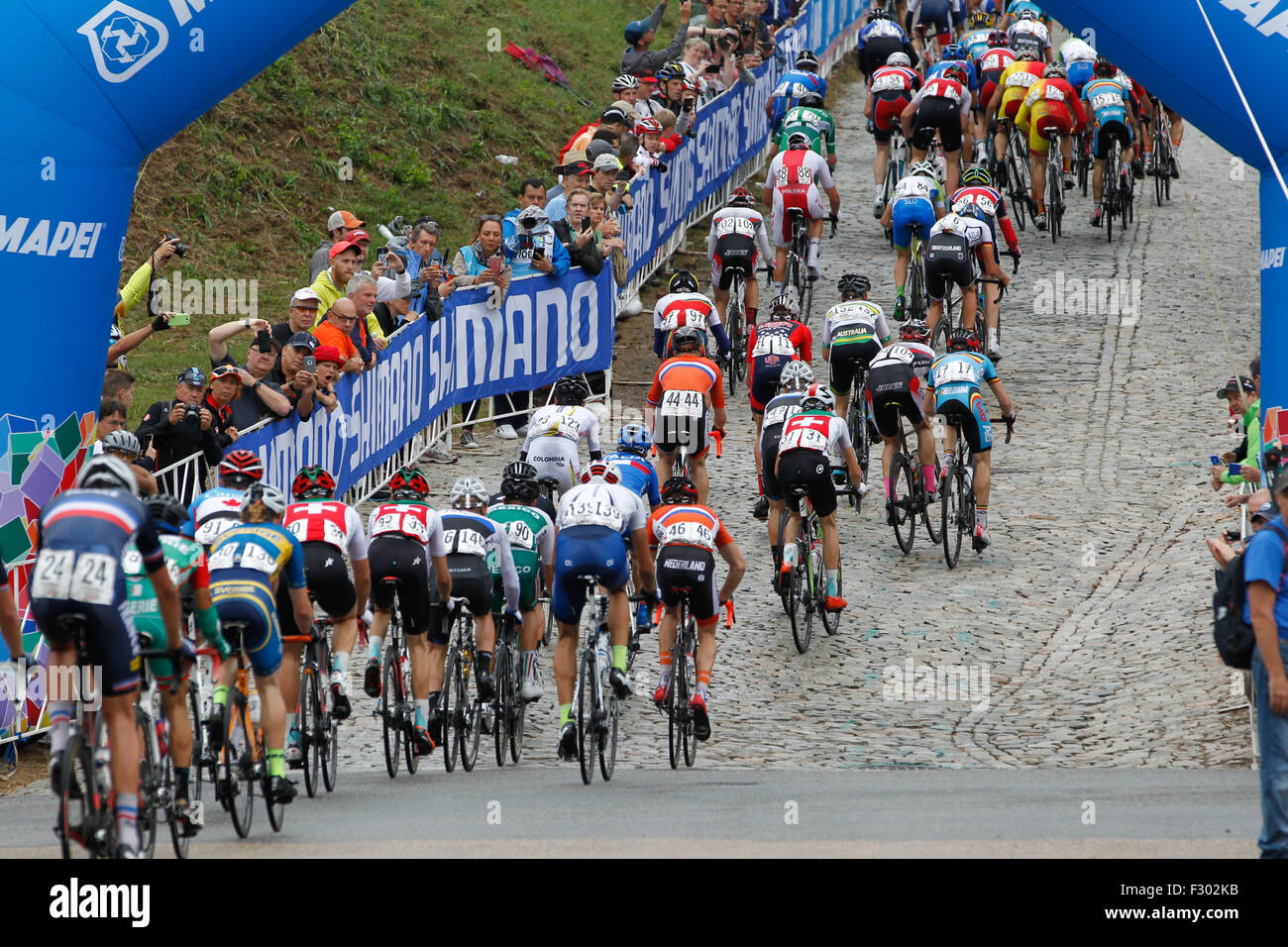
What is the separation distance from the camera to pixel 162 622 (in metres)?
8.25

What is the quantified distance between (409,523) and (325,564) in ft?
2.08

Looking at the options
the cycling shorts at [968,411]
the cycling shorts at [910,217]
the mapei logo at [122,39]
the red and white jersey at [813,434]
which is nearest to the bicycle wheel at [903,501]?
the cycling shorts at [968,411]

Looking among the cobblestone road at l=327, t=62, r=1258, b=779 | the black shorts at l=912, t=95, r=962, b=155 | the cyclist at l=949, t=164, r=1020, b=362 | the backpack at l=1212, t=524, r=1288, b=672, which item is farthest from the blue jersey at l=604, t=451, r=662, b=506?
the black shorts at l=912, t=95, r=962, b=155

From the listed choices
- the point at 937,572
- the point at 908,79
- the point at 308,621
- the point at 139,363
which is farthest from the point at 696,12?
the point at 308,621

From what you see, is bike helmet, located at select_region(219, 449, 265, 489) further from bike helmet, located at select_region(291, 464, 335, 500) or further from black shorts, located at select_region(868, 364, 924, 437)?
black shorts, located at select_region(868, 364, 924, 437)

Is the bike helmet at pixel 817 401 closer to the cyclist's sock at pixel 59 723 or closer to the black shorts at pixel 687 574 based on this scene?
the black shorts at pixel 687 574

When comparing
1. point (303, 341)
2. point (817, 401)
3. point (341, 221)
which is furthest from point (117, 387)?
point (817, 401)

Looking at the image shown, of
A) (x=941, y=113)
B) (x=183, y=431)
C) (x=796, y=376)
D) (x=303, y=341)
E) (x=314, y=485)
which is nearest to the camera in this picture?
(x=314, y=485)

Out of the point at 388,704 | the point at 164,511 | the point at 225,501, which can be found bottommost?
the point at 388,704

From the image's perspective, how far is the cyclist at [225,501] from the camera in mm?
9586

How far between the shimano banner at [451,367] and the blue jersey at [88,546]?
5.11 m

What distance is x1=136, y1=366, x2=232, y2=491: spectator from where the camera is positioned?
40.1 ft

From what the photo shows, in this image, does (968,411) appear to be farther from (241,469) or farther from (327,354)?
(241,469)

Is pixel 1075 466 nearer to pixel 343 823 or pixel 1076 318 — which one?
pixel 1076 318
